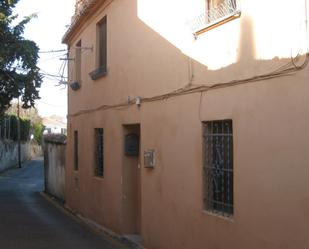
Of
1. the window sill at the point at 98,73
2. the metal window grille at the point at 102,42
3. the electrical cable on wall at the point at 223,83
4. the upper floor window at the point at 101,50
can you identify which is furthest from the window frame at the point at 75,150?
the electrical cable on wall at the point at 223,83

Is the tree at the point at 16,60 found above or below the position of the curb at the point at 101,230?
above

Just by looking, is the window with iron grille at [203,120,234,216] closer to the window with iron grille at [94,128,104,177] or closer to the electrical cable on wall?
the electrical cable on wall

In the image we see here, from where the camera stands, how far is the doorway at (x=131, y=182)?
39.7 ft

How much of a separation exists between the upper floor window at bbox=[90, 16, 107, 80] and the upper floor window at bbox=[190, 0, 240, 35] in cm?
552

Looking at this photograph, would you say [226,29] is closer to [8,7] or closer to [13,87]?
[8,7]

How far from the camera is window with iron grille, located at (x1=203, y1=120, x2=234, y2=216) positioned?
25.5ft

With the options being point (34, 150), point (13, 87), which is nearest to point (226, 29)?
point (13, 87)

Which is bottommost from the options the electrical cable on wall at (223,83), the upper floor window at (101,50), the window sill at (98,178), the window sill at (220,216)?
the window sill at (220,216)

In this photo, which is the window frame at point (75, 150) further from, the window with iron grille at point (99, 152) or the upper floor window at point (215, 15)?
the upper floor window at point (215, 15)

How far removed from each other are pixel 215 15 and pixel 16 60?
10115 millimetres

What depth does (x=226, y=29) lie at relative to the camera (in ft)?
25.2

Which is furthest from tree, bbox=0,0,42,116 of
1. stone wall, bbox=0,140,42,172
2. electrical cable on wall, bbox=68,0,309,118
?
stone wall, bbox=0,140,42,172

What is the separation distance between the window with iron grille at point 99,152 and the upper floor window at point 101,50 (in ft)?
4.32

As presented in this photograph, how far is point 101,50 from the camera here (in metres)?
14.5
